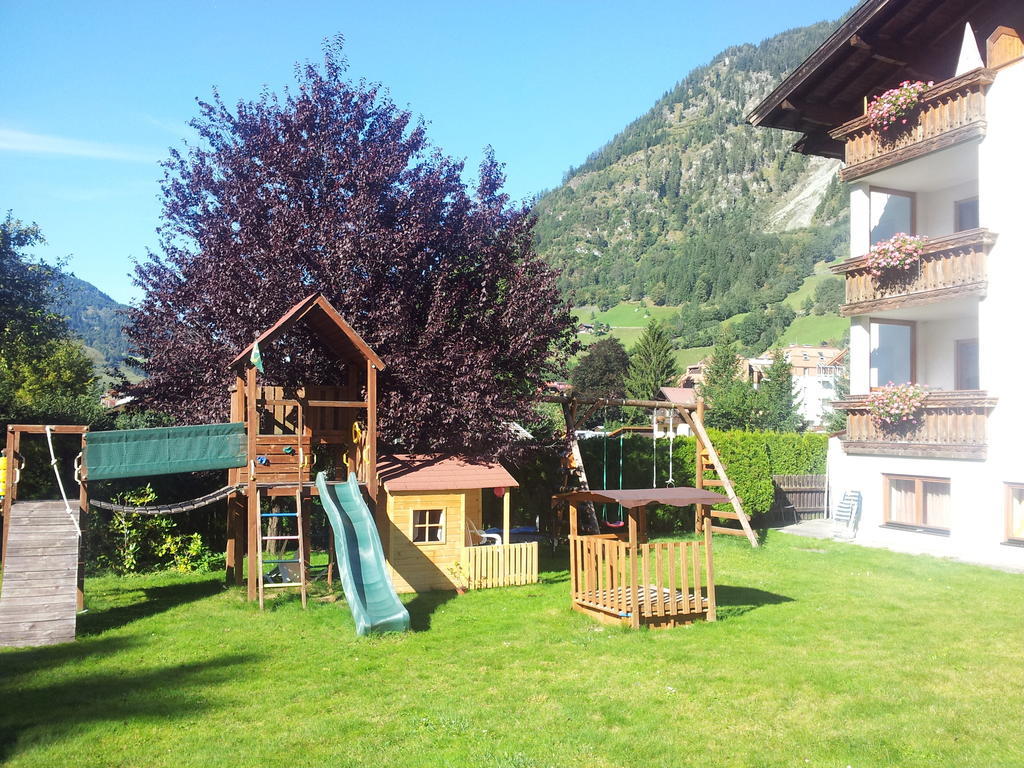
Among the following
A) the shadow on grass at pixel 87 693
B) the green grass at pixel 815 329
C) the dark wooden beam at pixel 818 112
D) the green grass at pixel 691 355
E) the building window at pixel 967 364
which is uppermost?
the green grass at pixel 815 329

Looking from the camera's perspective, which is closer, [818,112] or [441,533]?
[441,533]

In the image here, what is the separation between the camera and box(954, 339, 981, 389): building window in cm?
1925

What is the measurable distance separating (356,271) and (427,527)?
590cm

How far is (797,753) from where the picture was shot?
724cm

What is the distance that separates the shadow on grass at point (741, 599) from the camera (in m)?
13.4

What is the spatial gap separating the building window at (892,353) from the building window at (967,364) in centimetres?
109

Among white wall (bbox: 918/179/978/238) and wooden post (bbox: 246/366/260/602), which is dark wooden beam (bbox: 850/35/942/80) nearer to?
white wall (bbox: 918/179/978/238)

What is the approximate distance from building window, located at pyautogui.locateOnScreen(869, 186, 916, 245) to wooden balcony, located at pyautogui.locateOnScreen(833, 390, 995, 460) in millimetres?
4489

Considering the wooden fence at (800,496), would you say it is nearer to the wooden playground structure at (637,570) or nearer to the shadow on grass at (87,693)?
the wooden playground structure at (637,570)

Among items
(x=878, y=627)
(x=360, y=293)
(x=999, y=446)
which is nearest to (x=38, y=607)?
(x=360, y=293)

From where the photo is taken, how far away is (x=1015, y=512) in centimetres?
1706

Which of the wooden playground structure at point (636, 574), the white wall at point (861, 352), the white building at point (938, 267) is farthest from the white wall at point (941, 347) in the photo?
the wooden playground structure at point (636, 574)

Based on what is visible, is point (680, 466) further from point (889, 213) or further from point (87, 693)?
point (87, 693)

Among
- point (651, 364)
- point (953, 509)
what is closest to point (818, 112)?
point (953, 509)
